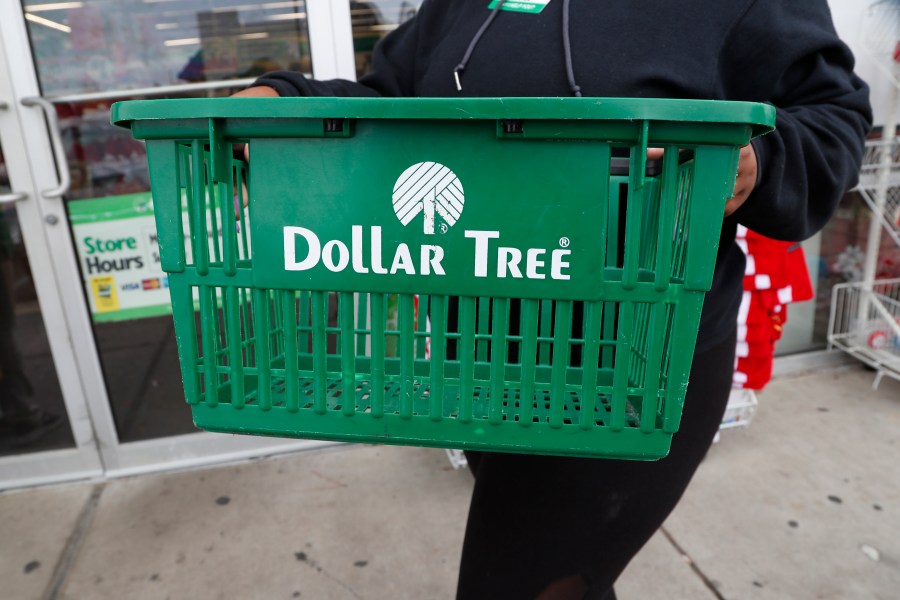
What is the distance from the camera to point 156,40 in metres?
2.45

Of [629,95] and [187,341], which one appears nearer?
[187,341]

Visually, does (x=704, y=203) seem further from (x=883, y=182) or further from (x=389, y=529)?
(x=883, y=182)

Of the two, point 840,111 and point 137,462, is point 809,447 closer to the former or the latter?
point 840,111

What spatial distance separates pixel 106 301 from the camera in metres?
2.64

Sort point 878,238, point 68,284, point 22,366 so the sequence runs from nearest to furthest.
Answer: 1. point 68,284
2. point 22,366
3. point 878,238

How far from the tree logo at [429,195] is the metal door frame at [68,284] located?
2.14 metres

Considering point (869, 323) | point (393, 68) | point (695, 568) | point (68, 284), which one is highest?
point (393, 68)

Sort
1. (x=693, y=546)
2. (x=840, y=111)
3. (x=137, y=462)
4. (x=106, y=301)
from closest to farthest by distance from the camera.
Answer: (x=840, y=111) < (x=693, y=546) < (x=106, y=301) < (x=137, y=462)

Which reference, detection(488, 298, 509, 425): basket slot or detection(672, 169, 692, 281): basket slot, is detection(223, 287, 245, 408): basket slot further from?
detection(672, 169, 692, 281): basket slot

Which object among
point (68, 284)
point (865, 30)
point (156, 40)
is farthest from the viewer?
point (865, 30)

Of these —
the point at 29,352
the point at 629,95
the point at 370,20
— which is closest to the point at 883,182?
the point at 370,20

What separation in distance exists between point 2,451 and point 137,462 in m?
0.57

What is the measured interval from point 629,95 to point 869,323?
Result: 3.31 metres

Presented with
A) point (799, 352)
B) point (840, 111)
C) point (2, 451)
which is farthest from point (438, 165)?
point (799, 352)
